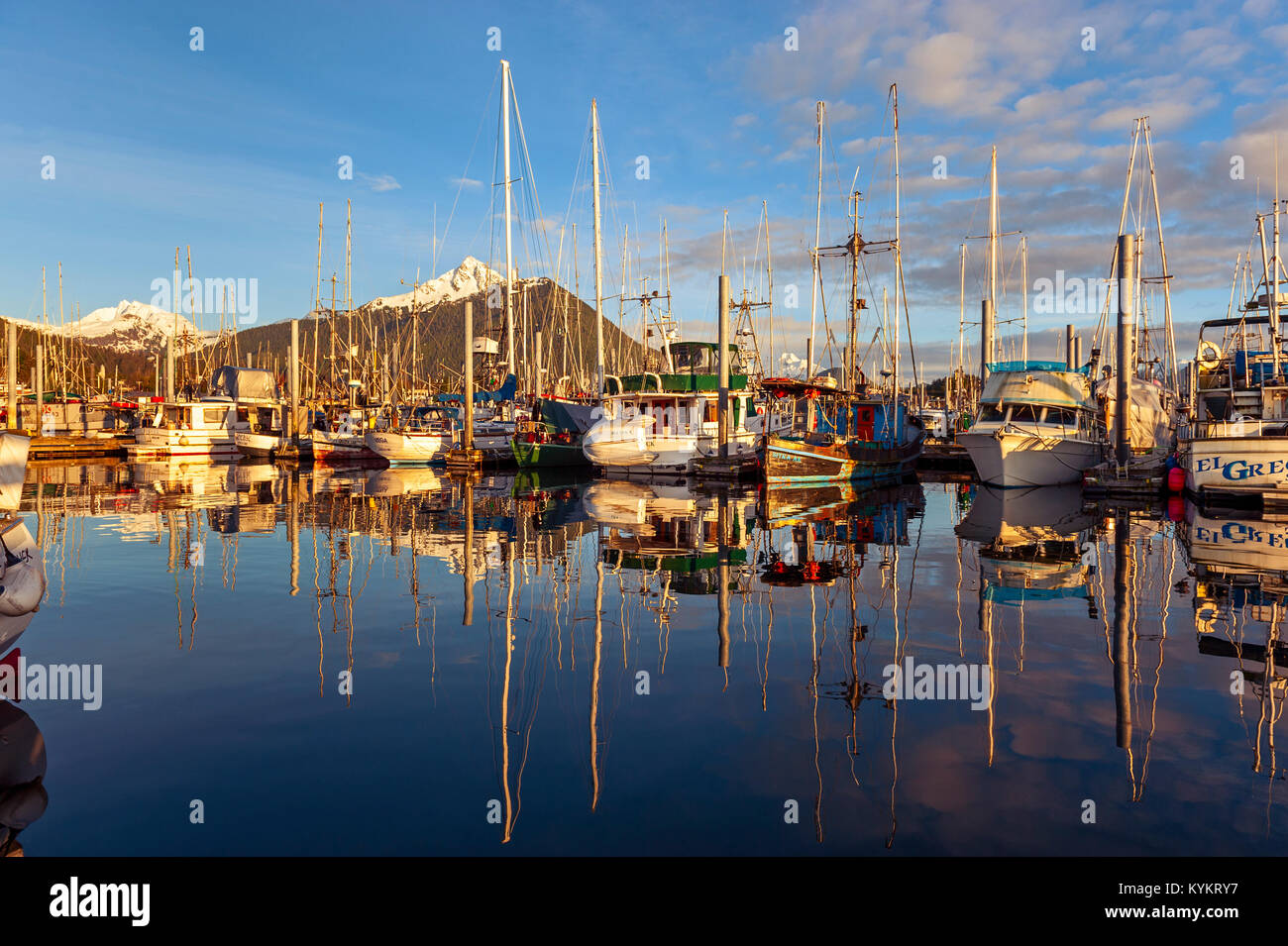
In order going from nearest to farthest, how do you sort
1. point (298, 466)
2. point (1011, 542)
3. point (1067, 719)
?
1. point (1067, 719)
2. point (1011, 542)
3. point (298, 466)

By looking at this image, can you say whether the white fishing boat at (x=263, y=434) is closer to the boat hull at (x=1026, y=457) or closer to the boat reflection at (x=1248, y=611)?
the boat hull at (x=1026, y=457)

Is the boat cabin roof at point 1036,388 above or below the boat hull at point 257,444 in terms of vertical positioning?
above

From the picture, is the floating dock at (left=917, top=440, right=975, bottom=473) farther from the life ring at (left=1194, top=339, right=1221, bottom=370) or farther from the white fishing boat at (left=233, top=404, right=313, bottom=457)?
the white fishing boat at (left=233, top=404, right=313, bottom=457)

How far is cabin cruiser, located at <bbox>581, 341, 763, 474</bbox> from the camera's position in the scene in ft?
119

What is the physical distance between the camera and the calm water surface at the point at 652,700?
523 cm

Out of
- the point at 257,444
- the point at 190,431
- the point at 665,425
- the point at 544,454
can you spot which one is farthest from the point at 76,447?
the point at 665,425

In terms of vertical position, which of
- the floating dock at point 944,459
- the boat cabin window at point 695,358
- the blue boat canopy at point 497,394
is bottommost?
the floating dock at point 944,459

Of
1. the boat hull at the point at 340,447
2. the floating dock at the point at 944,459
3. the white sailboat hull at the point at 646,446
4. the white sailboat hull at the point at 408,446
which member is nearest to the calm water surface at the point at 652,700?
the white sailboat hull at the point at 646,446

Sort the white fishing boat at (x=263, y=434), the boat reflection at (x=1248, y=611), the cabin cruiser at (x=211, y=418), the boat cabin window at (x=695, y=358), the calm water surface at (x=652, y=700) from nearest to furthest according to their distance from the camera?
the calm water surface at (x=652, y=700) < the boat reflection at (x=1248, y=611) < the boat cabin window at (x=695, y=358) < the white fishing boat at (x=263, y=434) < the cabin cruiser at (x=211, y=418)

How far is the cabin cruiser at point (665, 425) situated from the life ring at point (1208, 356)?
17.4 metres
